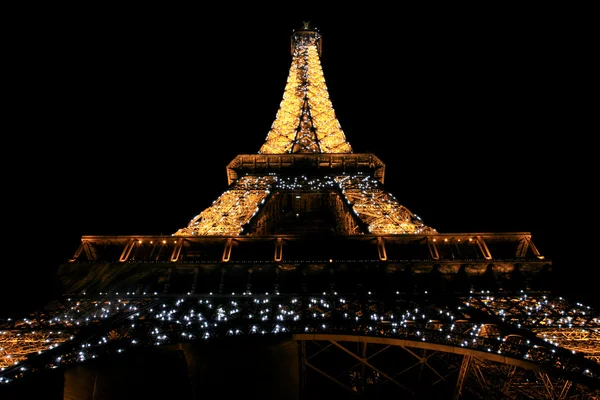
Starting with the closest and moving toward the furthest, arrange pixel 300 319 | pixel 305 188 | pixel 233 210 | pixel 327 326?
pixel 327 326 → pixel 300 319 → pixel 233 210 → pixel 305 188

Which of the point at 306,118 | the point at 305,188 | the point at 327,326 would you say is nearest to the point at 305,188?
the point at 305,188

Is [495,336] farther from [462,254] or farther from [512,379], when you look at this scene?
[462,254]

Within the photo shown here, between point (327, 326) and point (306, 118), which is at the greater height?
point (306, 118)

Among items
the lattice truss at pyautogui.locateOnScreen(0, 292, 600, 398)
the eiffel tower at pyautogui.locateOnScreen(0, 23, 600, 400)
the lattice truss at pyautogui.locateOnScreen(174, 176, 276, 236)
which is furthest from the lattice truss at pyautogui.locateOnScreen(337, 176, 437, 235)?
the lattice truss at pyautogui.locateOnScreen(0, 292, 600, 398)

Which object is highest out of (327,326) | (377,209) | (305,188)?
Result: (305,188)

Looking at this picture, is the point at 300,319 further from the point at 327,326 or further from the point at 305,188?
the point at 305,188

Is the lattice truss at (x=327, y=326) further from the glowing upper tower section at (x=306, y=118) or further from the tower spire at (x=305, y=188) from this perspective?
the glowing upper tower section at (x=306, y=118)

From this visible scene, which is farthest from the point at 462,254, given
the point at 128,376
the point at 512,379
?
the point at 128,376
